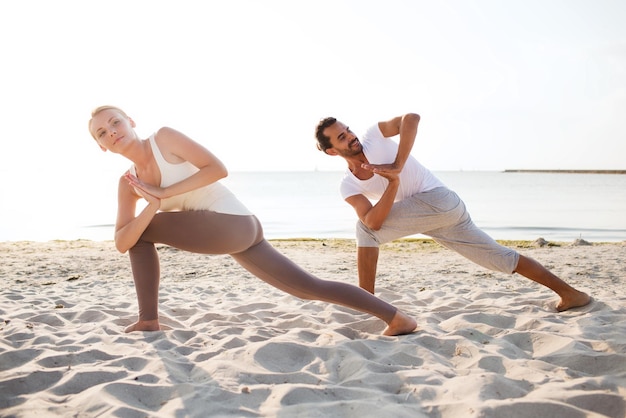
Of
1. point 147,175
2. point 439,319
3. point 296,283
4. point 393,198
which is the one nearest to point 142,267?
point 147,175

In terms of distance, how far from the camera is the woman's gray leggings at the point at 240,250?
3.39 m

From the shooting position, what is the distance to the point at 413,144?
158 inches

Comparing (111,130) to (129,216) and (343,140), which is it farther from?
(343,140)

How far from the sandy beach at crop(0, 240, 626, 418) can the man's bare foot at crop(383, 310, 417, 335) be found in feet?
0.20

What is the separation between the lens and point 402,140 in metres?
4.00

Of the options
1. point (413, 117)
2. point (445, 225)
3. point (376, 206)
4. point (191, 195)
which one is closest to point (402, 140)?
point (413, 117)

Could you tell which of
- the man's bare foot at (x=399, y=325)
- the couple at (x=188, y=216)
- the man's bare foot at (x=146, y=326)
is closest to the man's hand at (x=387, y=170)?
the couple at (x=188, y=216)

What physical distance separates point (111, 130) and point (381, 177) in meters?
1.98

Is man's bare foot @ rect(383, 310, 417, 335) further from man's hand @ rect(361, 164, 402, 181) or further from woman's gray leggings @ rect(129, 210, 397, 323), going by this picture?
man's hand @ rect(361, 164, 402, 181)

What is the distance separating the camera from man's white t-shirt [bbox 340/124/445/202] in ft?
13.7

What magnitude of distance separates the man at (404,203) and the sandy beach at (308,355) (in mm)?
372

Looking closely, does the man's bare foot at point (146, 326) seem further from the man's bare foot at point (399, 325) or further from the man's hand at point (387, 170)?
the man's hand at point (387, 170)

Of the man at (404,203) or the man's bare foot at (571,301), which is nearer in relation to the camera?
the man at (404,203)

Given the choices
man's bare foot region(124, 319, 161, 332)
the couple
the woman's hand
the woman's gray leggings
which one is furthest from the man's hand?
man's bare foot region(124, 319, 161, 332)
